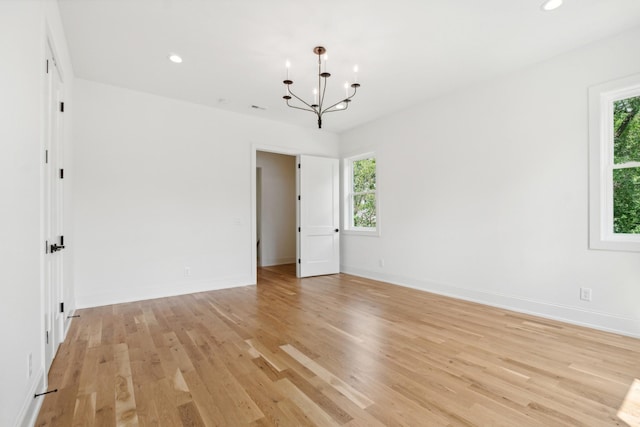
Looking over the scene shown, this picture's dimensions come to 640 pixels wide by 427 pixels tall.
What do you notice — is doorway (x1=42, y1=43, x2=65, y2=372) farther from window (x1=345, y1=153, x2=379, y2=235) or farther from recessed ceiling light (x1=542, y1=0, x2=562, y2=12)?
window (x1=345, y1=153, x2=379, y2=235)

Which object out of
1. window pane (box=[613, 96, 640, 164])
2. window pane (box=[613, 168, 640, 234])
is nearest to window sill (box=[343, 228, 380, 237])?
window pane (box=[613, 168, 640, 234])

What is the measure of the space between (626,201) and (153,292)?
5643mm

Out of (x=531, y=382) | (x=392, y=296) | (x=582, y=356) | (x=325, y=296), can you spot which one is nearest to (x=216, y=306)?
(x=325, y=296)

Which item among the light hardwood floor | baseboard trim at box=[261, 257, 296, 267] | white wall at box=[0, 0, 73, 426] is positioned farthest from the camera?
baseboard trim at box=[261, 257, 296, 267]

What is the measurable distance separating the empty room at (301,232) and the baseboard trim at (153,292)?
0.03 m

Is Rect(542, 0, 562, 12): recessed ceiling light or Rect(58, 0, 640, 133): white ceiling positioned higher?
Rect(58, 0, 640, 133): white ceiling

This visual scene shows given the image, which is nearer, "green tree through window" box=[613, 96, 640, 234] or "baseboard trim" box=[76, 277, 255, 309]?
"green tree through window" box=[613, 96, 640, 234]

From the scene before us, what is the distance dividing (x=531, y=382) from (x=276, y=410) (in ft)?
5.61

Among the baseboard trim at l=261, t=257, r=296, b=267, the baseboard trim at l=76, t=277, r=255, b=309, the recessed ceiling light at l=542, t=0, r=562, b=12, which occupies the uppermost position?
the recessed ceiling light at l=542, t=0, r=562, b=12

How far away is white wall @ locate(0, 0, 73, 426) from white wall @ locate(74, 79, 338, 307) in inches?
84.5

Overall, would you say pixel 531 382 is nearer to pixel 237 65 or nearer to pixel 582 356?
pixel 582 356

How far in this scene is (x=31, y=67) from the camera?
174 cm

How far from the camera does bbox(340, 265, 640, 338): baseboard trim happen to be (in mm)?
2811

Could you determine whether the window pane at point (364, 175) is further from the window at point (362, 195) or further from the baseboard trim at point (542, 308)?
the baseboard trim at point (542, 308)
